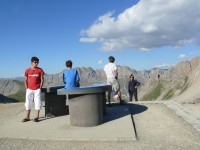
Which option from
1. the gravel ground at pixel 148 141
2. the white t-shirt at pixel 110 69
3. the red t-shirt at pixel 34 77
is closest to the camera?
the gravel ground at pixel 148 141

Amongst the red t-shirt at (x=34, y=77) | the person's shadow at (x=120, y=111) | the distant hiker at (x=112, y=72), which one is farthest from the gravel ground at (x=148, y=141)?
the red t-shirt at (x=34, y=77)

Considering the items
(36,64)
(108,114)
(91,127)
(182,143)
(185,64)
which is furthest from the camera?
(185,64)

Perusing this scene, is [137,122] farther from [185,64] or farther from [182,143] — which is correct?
[185,64]

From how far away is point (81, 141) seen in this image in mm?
7770

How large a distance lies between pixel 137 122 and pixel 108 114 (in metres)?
1.47

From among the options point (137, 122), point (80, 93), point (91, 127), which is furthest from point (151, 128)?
point (80, 93)

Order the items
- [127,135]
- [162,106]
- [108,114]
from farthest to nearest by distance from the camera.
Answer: [162,106] → [108,114] → [127,135]

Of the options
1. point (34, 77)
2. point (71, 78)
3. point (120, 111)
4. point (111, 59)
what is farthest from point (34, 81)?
point (120, 111)

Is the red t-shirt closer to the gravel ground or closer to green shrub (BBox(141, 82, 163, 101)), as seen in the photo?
the gravel ground

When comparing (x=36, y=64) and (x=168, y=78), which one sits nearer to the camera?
(x=36, y=64)

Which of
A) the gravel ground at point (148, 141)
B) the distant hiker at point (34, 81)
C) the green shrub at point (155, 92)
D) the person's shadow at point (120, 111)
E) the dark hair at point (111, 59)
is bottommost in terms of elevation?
the green shrub at point (155, 92)

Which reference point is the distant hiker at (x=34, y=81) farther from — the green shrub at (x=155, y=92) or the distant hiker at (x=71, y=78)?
the green shrub at (x=155, y=92)

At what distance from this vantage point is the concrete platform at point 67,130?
810 cm

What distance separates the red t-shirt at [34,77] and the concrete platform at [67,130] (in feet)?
3.80
